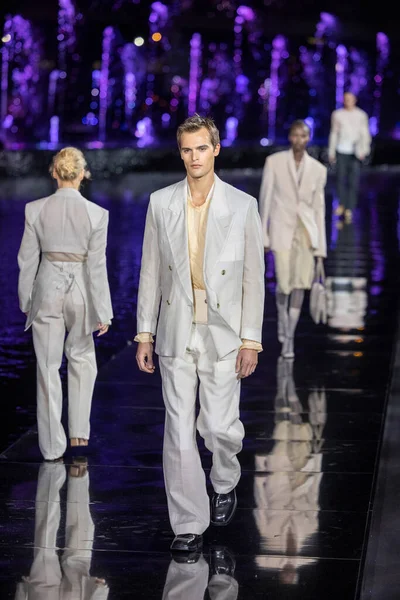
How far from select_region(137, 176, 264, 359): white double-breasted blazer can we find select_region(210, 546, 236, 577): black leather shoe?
890 millimetres

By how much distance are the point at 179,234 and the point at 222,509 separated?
4.36ft

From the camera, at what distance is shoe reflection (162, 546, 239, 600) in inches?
202

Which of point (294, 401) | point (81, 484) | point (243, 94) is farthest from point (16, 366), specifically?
point (243, 94)

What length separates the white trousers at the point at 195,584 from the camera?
5129 mm

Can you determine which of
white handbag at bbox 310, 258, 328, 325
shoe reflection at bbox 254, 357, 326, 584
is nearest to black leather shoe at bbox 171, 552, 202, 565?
shoe reflection at bbox 254, 357, 326, 584

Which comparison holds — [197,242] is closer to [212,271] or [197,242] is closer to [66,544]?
[212,271]

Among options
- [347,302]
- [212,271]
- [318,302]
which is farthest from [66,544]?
[347,302]

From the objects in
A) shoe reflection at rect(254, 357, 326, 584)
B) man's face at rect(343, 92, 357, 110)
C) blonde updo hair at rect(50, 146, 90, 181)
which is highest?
man's face at rect(343, 92, 357, 110)

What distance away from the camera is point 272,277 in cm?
1507

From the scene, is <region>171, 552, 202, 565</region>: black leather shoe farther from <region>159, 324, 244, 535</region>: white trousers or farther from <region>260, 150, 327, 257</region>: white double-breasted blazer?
<region>260, 150, 327, 257</region>: white double-breasted blazer

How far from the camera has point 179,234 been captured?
5.53 meters

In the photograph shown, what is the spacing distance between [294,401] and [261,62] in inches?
1305

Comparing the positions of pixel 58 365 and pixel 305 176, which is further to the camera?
pixel 305 176

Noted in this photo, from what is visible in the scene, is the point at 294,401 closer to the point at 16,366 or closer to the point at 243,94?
the point at 16,366
